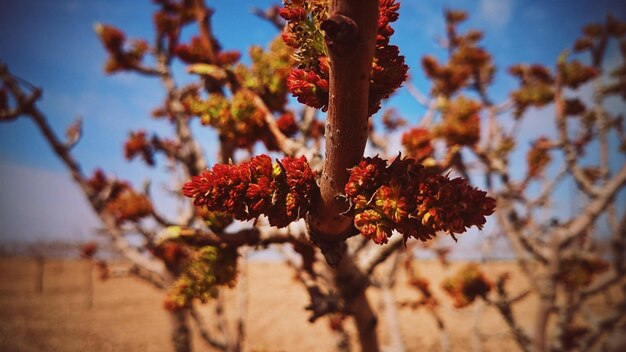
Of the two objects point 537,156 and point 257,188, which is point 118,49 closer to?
point 257,188

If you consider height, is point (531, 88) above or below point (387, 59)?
above

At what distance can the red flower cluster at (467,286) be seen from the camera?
4.39 m

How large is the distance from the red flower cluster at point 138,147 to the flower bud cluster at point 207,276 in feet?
14.0

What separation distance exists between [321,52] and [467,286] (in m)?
4.53

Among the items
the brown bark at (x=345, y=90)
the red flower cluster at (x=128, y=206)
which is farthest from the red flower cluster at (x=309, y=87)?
the red flower cluster at (x=128, y=206)

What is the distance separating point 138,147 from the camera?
5.45 m

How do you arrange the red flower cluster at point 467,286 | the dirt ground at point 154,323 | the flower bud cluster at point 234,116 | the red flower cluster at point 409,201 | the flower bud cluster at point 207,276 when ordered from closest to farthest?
the red flower cluster at point 409,201 → the flower bud cluster at point 207,276 → the flower bud cluster at point 234,116 → the red flower cluster at point 467,286 → the dirt ground at point 154,323

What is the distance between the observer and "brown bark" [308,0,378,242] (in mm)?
A: 752

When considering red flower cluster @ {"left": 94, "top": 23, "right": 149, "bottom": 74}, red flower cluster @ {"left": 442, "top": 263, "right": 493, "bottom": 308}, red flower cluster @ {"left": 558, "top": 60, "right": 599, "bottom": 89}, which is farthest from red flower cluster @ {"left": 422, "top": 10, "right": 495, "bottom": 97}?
red flower cluster @ {"left": 94, "top": 23, "right": 149, "bottom": 74}

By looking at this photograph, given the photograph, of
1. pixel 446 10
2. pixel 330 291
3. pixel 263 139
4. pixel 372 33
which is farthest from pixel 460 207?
pixel 446 10

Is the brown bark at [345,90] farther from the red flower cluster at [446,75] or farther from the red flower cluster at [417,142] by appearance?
the red flower cluster at [446,75]

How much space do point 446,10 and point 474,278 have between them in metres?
6.33

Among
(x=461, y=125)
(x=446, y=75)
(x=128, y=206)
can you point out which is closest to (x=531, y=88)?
(x=446, y=75)

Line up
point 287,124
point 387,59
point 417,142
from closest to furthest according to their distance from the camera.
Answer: point 387,59 → point 417,142 → point 287,124
